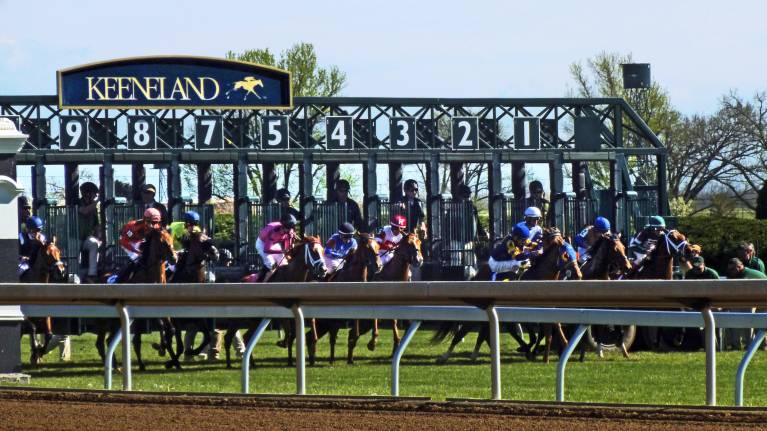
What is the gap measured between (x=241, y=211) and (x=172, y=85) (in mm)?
2110

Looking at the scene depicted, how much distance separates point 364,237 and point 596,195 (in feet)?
31.0

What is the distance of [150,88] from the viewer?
23234 millimetres

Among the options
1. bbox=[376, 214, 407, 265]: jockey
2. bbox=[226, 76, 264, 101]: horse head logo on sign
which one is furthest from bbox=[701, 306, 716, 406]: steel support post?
bbox=[226, 76, 264, 101]: horse head logo on sign

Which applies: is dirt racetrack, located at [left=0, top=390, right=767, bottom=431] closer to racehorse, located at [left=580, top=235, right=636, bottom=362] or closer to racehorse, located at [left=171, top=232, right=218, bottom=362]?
racehorse, located at [left=171, top=232, right=218, bottom=362]

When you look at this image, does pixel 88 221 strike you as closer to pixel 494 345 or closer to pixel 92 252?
pixel 92 252

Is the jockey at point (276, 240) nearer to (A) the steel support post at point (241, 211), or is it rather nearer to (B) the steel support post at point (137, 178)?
(A) the steel support post at point (241, 211)

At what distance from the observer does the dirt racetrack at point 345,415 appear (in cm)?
643

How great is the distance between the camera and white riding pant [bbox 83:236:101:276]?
20575 mm

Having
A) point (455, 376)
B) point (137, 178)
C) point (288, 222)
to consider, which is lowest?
point (455, 376)

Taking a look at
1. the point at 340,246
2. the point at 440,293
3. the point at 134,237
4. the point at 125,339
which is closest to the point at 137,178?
the point at 340,246

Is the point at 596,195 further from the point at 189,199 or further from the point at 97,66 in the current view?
the point at 97,66

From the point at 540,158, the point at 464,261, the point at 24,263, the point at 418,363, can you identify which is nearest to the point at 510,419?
the point at 418,363

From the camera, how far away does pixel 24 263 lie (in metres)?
16.3

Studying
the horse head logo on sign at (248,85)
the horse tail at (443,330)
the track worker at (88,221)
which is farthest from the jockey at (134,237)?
the horse head logo on sign at (248,85)
